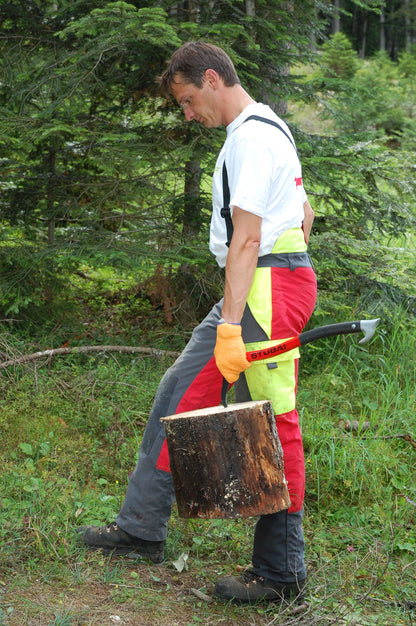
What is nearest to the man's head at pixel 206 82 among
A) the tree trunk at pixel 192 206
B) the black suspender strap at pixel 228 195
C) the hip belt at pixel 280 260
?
the black suspender strap at pixel 228 195

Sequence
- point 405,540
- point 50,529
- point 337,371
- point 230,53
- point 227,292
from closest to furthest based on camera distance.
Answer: point 227,292, point 50,529, point 405,540, point 230,53, point 337,371

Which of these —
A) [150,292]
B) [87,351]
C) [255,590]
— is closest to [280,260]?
[255,590]

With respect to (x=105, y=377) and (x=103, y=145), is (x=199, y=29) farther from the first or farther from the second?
(x=105, y=377)

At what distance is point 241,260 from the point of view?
2.65 m

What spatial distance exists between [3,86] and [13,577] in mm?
3997

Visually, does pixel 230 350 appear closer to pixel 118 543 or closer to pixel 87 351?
pixel 118 543

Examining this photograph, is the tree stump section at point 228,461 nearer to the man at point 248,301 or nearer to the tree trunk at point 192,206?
the man at point 248,301

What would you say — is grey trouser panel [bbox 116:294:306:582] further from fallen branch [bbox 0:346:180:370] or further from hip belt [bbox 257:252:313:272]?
fallen branch [bbox 0:346:180:370]

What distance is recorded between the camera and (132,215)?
5.54 meters

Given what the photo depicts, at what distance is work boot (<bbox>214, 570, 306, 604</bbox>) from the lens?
2.94 m

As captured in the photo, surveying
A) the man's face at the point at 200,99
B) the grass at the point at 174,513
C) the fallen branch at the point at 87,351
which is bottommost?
the grass at the point at 174,513

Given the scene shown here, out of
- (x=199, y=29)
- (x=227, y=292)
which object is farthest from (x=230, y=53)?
(x=227, y=292)

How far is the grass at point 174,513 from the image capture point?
2873 millimetres

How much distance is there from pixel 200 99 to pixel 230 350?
45.1 inches
